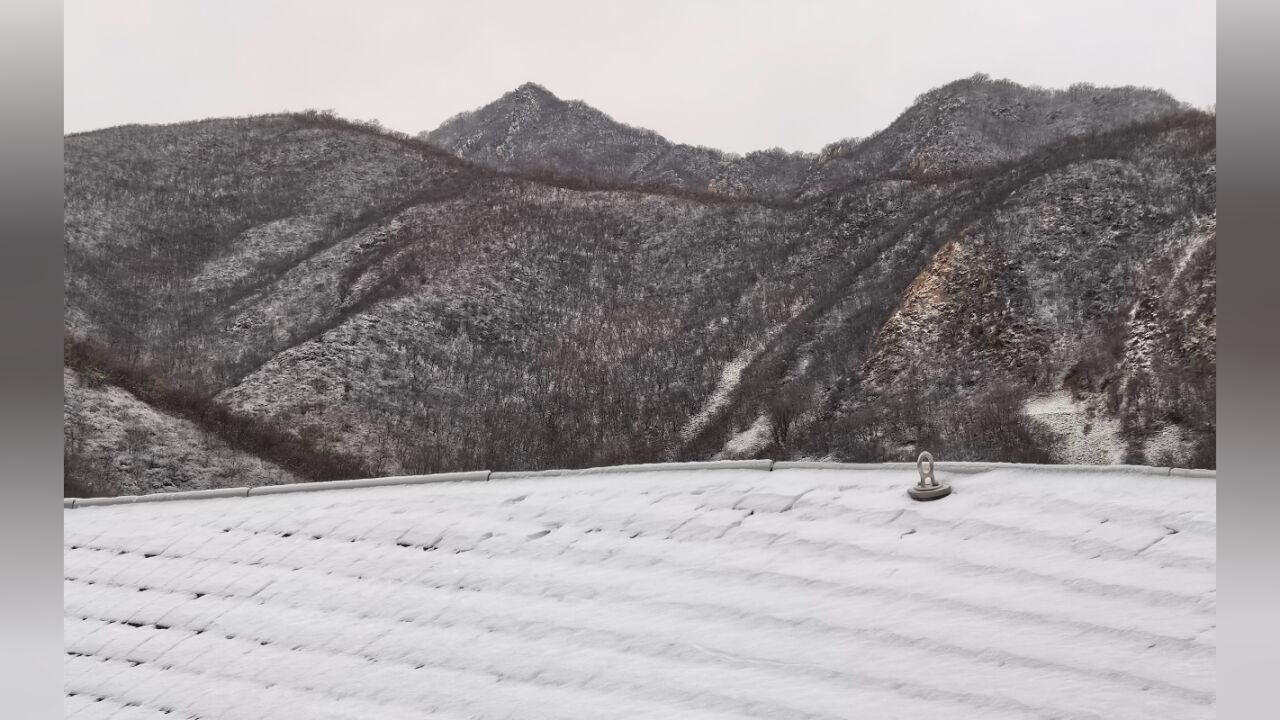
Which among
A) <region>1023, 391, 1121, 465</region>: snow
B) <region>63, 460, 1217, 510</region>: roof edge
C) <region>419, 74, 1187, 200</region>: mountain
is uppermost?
<region>419, 74, 1187, 200</region>: mountain

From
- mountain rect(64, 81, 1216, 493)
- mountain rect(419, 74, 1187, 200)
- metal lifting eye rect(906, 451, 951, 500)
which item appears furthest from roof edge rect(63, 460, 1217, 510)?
mountain rect(419, 74, 1187, 200)

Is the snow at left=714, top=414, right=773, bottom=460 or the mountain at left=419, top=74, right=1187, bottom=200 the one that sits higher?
the mountain at left=419, top=74, right=1187, bottom=200

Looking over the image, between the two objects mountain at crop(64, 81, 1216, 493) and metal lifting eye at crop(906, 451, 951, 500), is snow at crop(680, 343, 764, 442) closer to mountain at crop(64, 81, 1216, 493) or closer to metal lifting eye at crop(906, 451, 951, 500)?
mountain at crop(64, 81, 1216, 493)

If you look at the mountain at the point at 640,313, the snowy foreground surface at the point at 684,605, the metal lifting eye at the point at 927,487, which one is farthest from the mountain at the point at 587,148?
the snowy foreground surface at the point at 684,605

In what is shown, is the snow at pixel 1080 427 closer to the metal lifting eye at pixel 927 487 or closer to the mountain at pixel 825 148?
the metal lifting eye at pixel 927 487

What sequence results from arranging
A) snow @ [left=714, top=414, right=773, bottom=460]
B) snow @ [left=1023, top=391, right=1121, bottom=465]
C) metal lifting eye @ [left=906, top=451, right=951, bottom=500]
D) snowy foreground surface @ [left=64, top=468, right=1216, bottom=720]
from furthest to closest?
1. snow @ [left=714, top=414, right=773, bottom=460]
2. snow @ [left=1023, top=391, right=1121, bottom=465]
3. metal lifting eye @ [left=906, top=451, right=951, bottom=500]
4. snowy foreground surface @ [left=64, top=468, right=1216, bottom=720]
